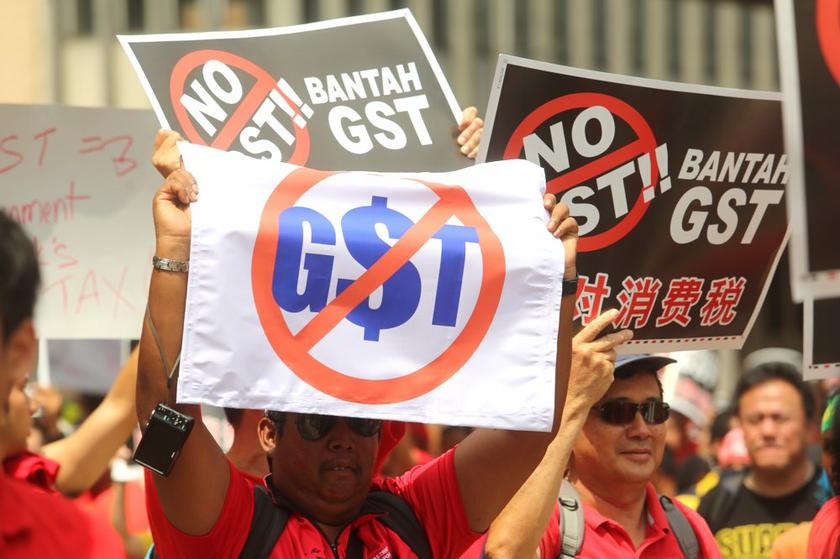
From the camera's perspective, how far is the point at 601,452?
431 centimetres

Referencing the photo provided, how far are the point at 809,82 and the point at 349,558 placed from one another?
1.47m

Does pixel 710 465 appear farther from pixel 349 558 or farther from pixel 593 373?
pixel 349 558

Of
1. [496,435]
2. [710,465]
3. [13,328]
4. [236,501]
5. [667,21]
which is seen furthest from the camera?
[667,21]

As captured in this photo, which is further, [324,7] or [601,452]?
[324,7]

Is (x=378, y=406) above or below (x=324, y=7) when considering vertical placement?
below

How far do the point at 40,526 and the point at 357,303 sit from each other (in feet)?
3.58

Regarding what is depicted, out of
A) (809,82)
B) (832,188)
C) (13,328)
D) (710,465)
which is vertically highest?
(809,82)

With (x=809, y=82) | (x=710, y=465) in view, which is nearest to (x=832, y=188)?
(x=809, y=82)

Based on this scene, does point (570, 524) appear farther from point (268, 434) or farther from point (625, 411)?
point (268, 434)

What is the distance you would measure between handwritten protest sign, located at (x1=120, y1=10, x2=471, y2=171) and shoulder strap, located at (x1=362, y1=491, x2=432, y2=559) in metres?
1.11

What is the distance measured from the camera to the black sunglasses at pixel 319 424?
348 centimetres

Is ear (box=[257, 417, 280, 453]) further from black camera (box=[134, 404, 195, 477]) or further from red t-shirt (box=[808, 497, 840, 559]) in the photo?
red t-shirt (box=[808, 497, 840, 559])

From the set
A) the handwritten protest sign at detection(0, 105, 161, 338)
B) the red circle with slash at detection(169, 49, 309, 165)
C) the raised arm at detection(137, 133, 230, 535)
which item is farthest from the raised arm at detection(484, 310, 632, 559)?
the handwritten protest sign at detection(0, 105, 161, 338)

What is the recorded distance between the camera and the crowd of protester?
8.38 feet
